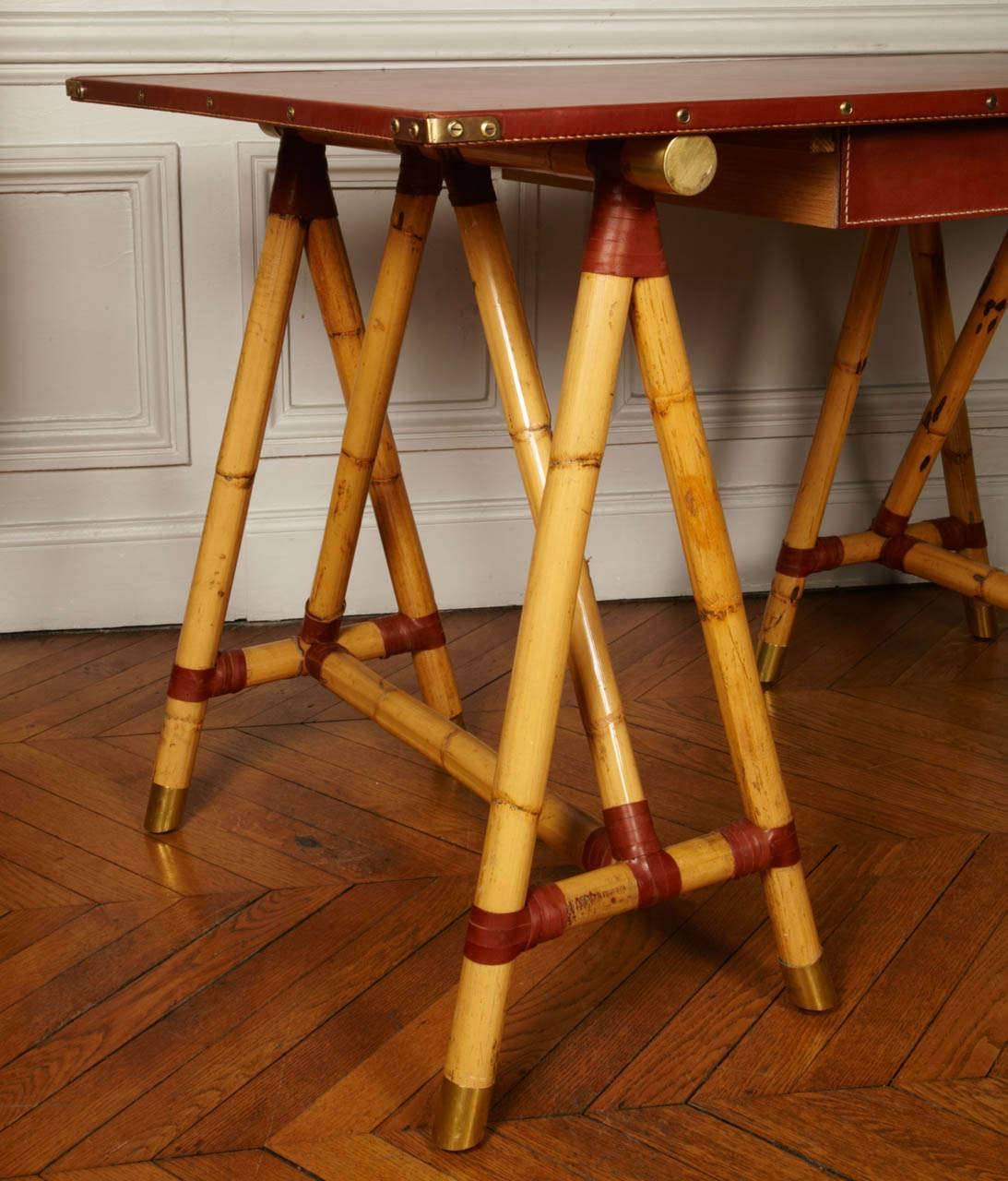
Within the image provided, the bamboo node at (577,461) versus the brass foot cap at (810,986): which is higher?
the bamboo node at (577,461)

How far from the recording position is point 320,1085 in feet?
4.04

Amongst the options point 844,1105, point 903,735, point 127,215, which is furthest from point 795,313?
point 844,1105

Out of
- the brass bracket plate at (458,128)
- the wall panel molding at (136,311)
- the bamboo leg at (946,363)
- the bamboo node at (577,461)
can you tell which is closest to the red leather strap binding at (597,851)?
the bamboo node at (577,461)

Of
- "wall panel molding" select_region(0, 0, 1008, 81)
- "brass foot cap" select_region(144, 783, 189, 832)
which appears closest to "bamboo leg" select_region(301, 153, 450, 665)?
"brass foot cap" select_region(144, 783, 189, 832)

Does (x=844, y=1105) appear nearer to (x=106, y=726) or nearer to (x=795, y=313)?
(x=106, y=726)

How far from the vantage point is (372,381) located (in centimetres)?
155

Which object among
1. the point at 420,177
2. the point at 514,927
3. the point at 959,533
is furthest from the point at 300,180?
the point at 959,533

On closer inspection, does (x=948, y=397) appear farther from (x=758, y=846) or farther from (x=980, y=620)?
(x=758, y=846)

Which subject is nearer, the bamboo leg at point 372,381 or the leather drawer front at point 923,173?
the leather drawer front at point 923,173

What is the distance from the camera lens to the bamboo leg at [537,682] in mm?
1107

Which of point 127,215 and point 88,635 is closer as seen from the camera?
point 127,215

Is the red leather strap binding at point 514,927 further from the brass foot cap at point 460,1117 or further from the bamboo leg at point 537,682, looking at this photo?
the brass foot cap at point 460,1117

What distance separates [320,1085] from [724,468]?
54.4 inches

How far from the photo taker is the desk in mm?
1068
